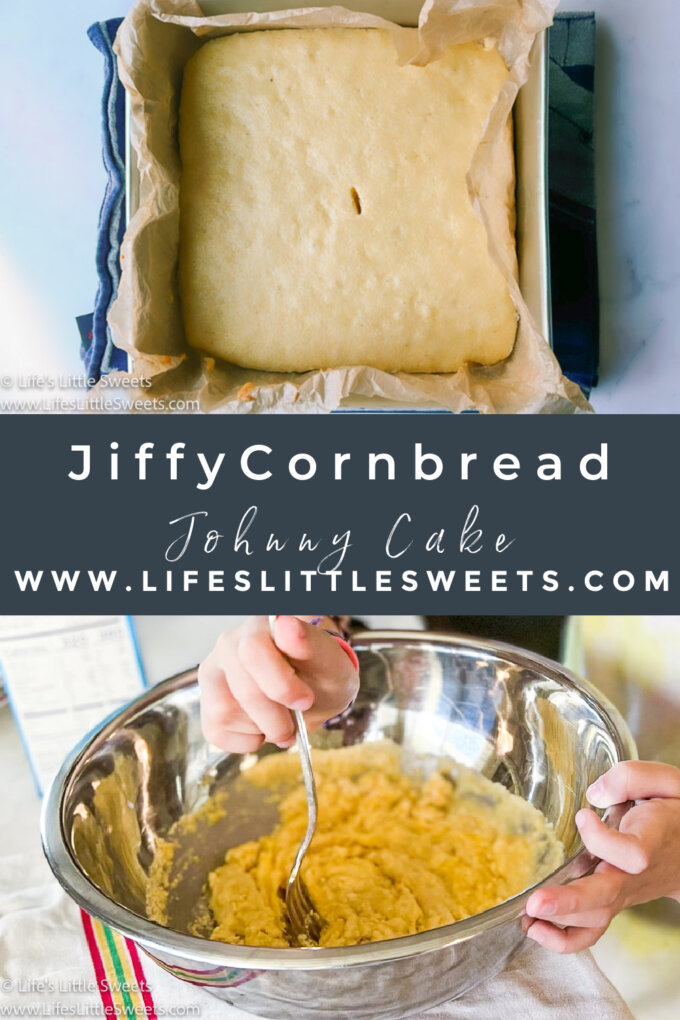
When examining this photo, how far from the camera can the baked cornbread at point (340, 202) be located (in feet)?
1.06

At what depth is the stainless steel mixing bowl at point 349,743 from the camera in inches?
8.8

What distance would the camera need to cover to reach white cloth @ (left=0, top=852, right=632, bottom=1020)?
Result: 0.89 ft

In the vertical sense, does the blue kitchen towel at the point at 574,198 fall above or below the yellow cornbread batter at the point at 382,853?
above

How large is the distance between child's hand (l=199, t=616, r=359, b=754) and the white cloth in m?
0.09

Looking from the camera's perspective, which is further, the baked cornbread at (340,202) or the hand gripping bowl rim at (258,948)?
the baked cornbread at (340,202)

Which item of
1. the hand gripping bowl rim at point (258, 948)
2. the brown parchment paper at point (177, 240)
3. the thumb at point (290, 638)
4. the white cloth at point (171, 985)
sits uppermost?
the brown parchment paper at point (177, 240)

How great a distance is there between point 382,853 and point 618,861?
0.12 metres

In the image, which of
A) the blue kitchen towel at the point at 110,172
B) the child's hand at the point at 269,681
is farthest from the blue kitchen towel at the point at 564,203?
the child's hand at the point at 269,681

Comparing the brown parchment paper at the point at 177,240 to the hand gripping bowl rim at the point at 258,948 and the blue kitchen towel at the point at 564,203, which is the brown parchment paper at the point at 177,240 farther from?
the hand gripping bowl rim at the point at 258,948

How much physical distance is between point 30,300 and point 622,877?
0.33 metres

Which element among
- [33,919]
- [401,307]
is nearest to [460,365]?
[401,307]

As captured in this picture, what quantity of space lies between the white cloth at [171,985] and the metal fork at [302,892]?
0.04 metres

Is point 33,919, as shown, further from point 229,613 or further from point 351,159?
point 351,159

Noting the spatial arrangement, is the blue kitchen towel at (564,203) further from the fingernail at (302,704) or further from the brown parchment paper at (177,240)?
the fingernail at (302,704)
